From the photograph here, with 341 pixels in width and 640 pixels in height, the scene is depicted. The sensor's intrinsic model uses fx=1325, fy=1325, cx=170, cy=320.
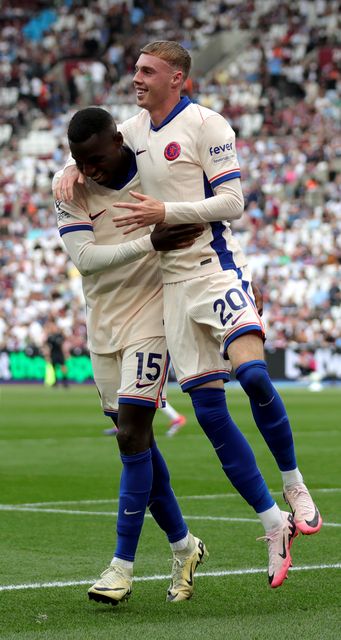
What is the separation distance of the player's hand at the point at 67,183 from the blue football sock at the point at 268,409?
124 centimetres

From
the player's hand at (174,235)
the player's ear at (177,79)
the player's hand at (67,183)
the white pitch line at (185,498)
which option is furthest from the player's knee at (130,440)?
the white pitch line at (185,498)

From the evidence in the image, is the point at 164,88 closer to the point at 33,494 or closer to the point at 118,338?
the point at 118,338

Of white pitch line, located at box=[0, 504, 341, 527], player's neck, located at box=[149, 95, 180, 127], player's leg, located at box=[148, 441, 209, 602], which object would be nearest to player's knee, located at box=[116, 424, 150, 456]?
player's leg, located at box=[148, 441, 209, 602]

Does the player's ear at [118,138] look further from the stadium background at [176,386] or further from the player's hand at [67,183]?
the stadium background at [176,386]

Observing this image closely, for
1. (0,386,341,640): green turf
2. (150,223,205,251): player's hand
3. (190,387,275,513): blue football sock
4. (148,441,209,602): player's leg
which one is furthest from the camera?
(148,441,209,602): player's leg

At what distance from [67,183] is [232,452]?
1539 millimetres

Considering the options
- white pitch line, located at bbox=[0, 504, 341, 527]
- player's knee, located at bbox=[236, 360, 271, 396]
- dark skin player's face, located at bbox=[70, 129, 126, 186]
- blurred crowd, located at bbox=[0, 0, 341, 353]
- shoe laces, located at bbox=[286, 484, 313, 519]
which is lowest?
blurred crowd, located at bbox=[0, 0, 341, 353]

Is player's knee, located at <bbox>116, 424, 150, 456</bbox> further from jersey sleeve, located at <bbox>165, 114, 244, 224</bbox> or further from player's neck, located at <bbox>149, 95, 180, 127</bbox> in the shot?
player's neck, located at <bbox>149, 95, 180, 127</bbox>

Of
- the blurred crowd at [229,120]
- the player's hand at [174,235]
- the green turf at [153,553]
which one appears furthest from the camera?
the blurred crowd at [229,120]

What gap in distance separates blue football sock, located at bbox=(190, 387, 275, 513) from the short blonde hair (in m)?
1.62

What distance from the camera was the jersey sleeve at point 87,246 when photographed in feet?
20.8

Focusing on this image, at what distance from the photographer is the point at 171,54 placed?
21.1 feet

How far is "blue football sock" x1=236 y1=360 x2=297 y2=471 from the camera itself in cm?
596

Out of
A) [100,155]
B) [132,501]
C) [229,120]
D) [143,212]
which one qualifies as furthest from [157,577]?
[229,120]
